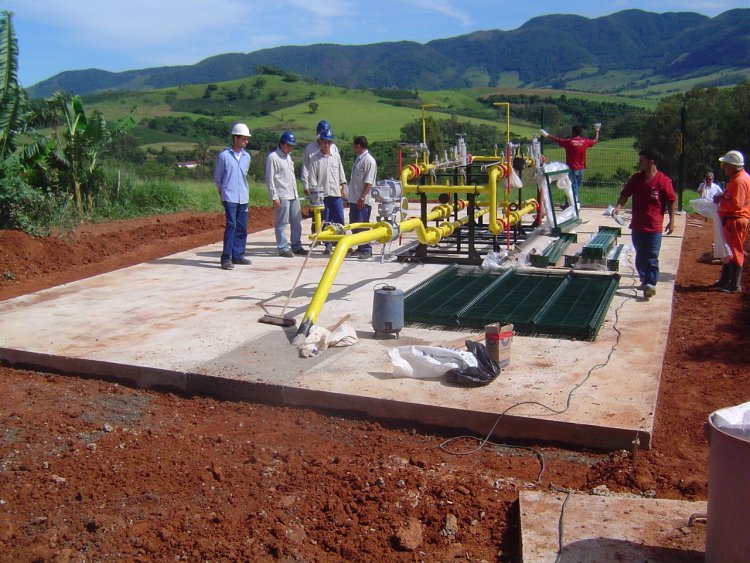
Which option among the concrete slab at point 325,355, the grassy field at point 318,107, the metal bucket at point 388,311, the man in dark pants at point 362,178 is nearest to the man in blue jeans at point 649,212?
the concrete slab at point 325,355

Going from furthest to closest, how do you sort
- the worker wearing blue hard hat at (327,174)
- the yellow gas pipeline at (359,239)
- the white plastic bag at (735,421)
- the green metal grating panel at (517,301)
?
the worker wearing blue hard hat at (327,174) → the green metal grating panel at (517,301) → the yellow gas pipeline at (359,239) → the white plastic bag at (735,421)

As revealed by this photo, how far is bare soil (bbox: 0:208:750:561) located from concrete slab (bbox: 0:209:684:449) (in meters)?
0.14

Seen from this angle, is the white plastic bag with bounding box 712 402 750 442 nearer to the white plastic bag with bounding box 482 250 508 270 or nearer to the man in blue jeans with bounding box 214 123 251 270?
the white plastic bag with bounding box 482 250 508 270

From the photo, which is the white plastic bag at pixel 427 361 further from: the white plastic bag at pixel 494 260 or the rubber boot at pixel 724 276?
the rubber boot at pixel 724 276

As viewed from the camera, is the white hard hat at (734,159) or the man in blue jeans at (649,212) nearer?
the man in blue jeans at (649,212)

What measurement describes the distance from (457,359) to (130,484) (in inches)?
90.2

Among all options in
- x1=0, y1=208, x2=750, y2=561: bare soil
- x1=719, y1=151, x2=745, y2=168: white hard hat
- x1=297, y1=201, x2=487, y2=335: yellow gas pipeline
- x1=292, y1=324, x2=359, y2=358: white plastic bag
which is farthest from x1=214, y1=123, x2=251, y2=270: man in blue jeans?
x1=719, y1=151, x2=745, y2=168: white hard hat

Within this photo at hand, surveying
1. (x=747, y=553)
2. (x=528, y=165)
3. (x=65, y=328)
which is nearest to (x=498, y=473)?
(x=747, y=553)

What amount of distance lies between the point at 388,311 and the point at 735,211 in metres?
4.37

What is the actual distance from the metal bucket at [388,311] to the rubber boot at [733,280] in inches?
166

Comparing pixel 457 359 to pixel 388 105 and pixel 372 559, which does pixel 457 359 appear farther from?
pixel 388 105

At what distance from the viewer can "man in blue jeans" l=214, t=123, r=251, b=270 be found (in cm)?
963

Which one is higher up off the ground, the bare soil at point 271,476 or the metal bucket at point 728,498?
the metal bucket at point 728,498

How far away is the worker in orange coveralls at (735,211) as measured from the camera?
8.12 m
